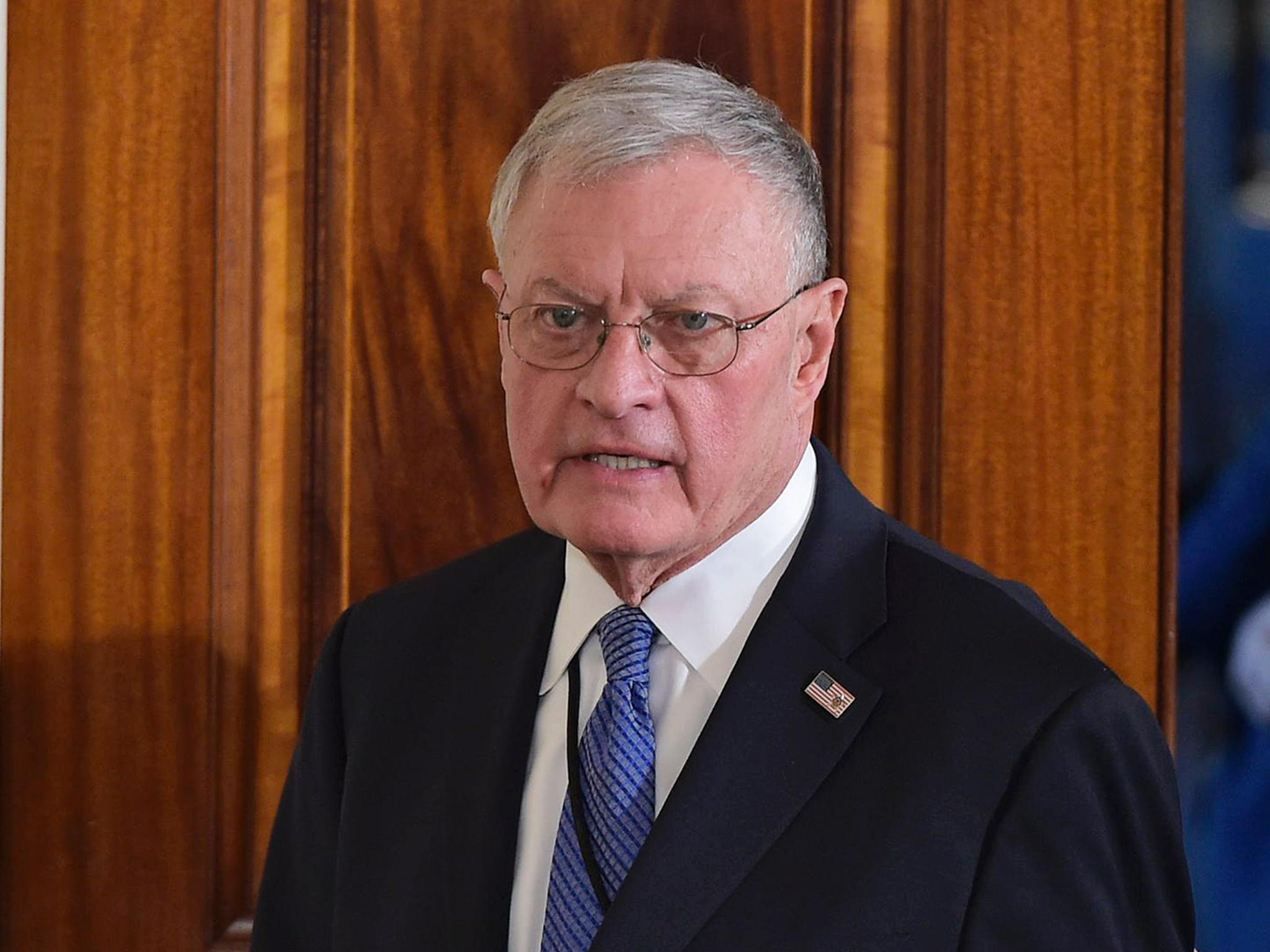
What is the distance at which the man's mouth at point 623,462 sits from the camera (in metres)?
1.02

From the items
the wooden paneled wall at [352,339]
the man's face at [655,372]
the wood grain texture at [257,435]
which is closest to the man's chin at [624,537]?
the man's face at [655,372]

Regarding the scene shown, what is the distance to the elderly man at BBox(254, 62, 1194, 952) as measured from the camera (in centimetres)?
94

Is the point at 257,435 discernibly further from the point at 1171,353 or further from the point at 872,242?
the point at 1171,353

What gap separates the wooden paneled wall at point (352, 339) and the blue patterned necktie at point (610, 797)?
0.37 meters

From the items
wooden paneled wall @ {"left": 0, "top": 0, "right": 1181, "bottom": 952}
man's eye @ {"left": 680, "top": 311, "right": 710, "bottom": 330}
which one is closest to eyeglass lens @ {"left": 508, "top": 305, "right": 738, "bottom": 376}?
man's eye @ {"left": 680, "top": 311, "right": 710, "bottom": 330}

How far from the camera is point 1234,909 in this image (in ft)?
4.37

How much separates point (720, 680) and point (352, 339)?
0.56 meters

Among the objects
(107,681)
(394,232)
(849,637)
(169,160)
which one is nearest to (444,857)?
(849,637)

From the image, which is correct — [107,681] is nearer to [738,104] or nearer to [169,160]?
[169,160]

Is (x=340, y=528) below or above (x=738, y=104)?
below

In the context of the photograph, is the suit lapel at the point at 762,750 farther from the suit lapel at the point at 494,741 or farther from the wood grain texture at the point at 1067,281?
the wood grain texture at the point at 1067,281

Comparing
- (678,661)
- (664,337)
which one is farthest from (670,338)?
(678,661)

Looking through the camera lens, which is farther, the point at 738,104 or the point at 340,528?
the point at 340,528

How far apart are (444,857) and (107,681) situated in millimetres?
468
